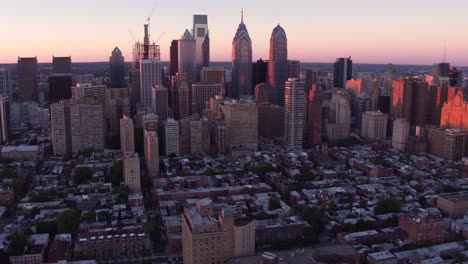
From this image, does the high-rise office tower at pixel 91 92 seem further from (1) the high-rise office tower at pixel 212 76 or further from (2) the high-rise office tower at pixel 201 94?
(1) the high-rise office tower at pixel 212 76

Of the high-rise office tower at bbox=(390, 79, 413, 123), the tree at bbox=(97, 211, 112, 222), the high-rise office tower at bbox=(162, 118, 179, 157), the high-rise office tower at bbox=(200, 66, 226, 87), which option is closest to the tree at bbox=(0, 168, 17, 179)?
the tree at bbox=(97, 211, 112, 222)

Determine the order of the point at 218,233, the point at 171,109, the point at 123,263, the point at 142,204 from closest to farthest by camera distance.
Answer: the point at 218,233
the point at 123,263
the point at 142,204
the point at 171,109

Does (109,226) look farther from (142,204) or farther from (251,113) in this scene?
(251,113)

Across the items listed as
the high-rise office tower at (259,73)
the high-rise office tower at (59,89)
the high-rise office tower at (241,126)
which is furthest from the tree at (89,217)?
the high-rise office tower at (259,73)

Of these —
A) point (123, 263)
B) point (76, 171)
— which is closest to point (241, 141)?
point (76, 171)

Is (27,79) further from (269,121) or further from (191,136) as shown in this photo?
(269,121)
